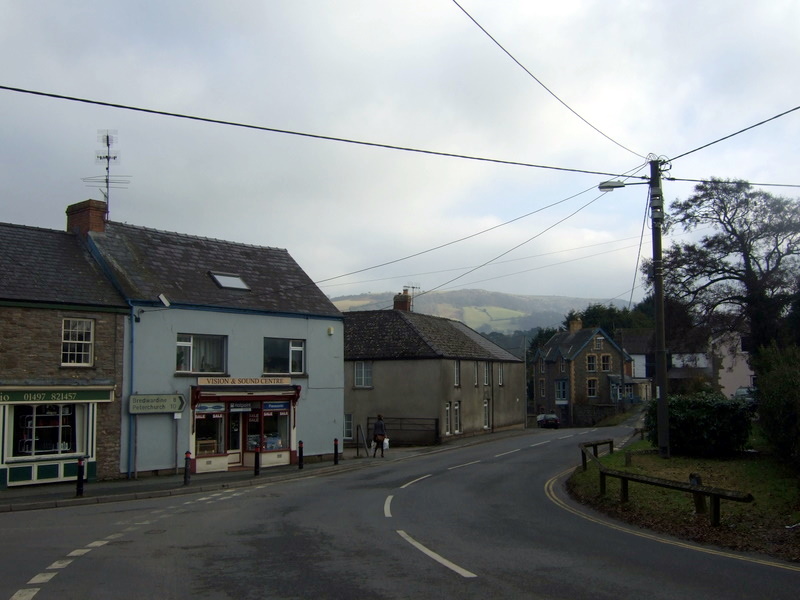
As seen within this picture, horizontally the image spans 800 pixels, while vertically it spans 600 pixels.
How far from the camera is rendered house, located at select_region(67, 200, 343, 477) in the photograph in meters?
23.5

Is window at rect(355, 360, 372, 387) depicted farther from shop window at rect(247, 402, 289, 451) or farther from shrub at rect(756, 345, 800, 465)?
shrub at rect(756, 345, 800, 465)

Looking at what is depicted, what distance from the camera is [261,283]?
94.7 ft

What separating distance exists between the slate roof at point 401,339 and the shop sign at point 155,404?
18.3 m

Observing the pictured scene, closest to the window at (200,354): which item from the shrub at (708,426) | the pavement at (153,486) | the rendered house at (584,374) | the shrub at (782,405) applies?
the pavement at (153,486)

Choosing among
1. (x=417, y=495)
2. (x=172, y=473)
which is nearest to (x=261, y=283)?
(x=172, y=473)

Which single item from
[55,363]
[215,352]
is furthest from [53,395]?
[215,352]

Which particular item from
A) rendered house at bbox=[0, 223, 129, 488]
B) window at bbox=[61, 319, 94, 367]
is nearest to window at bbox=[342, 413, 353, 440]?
rendered house at bbox=[0, 223, 129, 488]

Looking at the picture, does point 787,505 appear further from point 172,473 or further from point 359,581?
point 172,473

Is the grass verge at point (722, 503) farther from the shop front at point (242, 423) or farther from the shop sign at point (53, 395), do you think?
the shop sign at point (53, 395)

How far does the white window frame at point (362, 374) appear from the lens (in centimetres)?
4172

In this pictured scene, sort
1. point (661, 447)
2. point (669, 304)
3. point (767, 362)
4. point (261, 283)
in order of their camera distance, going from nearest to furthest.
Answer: point (661, 447), point (767, 362), point (261, 283), point (669, 304)

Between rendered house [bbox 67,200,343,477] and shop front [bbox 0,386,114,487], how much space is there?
3.69ft

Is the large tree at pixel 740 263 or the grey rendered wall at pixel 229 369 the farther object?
the large tree at pixel 740 263

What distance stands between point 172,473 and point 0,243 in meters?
8.99
